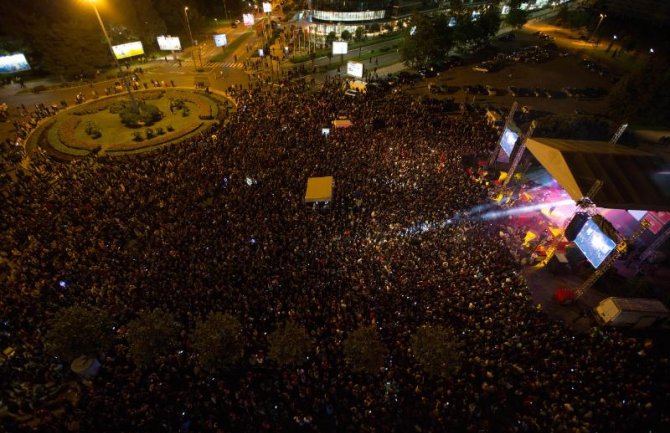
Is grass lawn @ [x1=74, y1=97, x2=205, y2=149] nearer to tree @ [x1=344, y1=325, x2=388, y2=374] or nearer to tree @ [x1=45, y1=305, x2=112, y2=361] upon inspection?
tree @ [x1=45, y1=305, x2=112, y2=361]

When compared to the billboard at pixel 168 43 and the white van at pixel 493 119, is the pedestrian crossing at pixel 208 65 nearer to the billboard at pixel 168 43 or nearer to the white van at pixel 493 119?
the billboard at pixel 168 43

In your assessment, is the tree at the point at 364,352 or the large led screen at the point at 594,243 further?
the large led screen at the point at 594,243

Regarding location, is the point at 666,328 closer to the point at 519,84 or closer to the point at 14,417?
the point at 14,417

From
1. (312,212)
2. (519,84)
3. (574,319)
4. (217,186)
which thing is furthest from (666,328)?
(519,84)

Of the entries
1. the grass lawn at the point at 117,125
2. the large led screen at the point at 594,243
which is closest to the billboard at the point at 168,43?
the grass lawn at the point at 117,125

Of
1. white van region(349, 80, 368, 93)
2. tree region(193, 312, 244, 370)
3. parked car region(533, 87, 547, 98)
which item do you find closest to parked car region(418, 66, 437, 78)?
white van region(349, 80, 368, 93)
